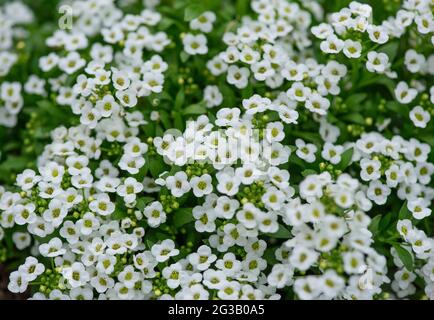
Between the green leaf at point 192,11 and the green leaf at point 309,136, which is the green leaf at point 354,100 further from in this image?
the green leaf at point 192,11

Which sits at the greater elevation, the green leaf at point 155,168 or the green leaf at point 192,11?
the green leaf at point 192,11

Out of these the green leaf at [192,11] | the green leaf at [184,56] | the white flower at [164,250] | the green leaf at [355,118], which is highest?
the green leaf at [192,11]

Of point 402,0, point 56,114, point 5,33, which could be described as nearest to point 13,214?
point 56,114

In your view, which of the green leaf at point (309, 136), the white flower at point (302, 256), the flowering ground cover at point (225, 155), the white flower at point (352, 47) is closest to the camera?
the white flower at point (302, 256)

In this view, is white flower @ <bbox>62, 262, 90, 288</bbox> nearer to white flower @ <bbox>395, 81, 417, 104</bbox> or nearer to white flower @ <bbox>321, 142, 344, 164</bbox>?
white flower @ <bbox>321, 142, 344, 164</bbox>

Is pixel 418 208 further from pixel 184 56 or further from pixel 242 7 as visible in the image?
pixel 242 7

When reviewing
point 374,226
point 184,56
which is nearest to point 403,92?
point 374,226

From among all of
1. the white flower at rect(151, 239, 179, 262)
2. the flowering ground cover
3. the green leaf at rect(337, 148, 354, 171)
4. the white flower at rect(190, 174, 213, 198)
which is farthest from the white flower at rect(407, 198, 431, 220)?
the white flower at rect(151, 239, 179, 262)

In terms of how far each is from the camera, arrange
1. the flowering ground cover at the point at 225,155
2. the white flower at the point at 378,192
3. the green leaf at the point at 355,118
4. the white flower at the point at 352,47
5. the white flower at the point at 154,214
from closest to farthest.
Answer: the flowering ground cover at the point at 225,155 → the white flower at the point at 154,214 → the white flower at the point at 378,192 → the white flower at the point at 352,47 → the green leaf at the point at 355,118

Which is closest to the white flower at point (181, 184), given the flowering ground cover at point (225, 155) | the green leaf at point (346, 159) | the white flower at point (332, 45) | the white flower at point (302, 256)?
the flowering ground cover at point (225, 155)
